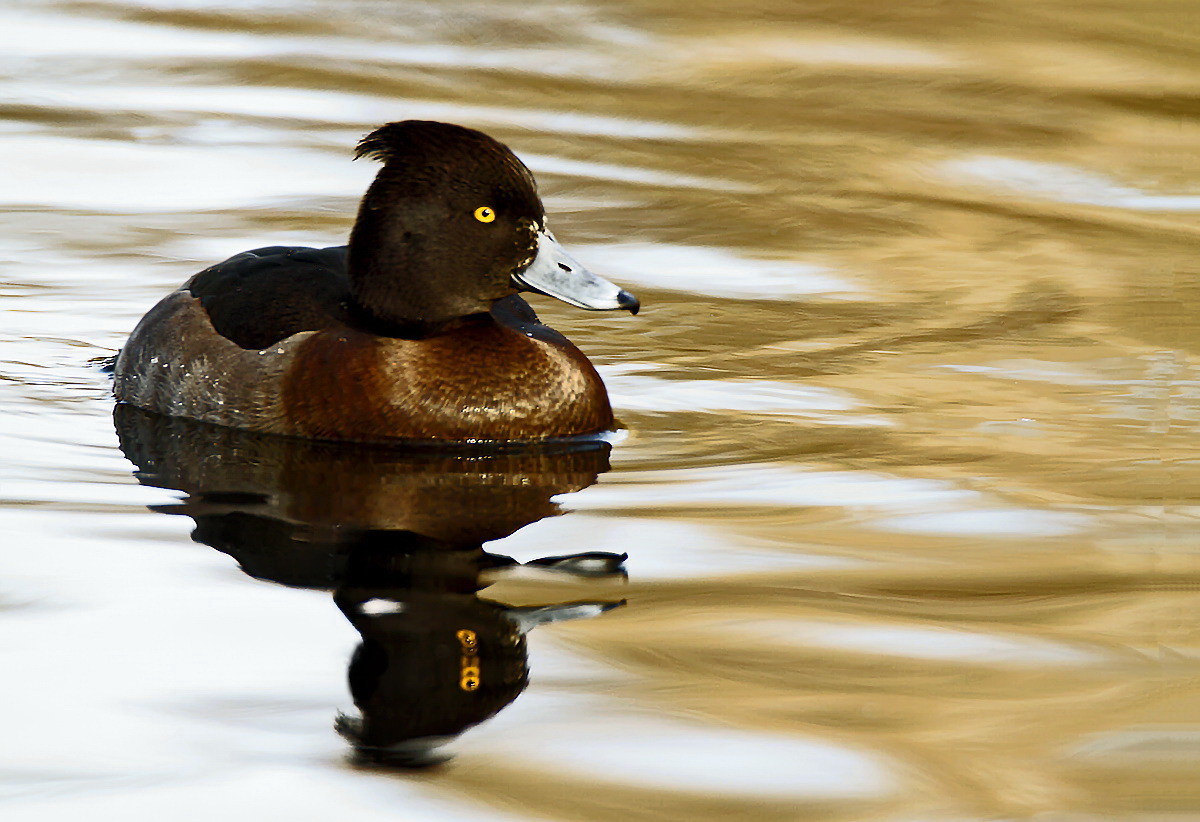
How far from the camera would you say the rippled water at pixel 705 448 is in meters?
3.63

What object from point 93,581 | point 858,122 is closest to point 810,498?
point 93,581

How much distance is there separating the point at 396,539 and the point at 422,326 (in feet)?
4.75

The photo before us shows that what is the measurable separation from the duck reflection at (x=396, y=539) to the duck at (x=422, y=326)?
102 mm

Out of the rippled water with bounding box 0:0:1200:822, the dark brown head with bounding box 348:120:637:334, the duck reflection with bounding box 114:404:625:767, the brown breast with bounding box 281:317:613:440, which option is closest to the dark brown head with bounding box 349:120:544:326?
the dark brown head with bounding box 348:120:637:334

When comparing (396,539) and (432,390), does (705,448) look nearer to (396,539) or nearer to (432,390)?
(432,390)

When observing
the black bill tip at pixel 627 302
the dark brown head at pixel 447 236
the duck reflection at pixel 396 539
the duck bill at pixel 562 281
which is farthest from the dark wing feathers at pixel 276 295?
the black bill tip at pixel 627 302

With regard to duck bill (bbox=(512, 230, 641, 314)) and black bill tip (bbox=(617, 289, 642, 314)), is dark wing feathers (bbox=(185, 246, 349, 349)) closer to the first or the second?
duck bill (bbox=(512, 230, 641, 314))

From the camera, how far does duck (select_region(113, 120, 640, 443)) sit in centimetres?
599

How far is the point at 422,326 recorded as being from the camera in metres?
6.17

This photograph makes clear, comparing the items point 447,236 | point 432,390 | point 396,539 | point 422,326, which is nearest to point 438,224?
point 447,236

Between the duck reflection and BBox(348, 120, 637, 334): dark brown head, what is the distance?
1.66 ft

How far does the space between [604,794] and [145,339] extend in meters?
3.69

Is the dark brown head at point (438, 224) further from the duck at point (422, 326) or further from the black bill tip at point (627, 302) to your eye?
the black bill tip at point (627, 302)

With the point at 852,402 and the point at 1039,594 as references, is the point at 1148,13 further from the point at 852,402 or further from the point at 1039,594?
the point at 1039,594
